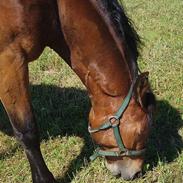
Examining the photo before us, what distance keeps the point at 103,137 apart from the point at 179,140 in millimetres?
1061

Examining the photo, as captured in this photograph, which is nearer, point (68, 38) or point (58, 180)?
point (68, 38)

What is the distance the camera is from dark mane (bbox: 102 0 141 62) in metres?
2.94

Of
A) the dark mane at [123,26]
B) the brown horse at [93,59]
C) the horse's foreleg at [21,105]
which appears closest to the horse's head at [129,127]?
the brown horse at [93,59]

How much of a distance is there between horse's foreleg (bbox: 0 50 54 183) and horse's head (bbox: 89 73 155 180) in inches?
16.7

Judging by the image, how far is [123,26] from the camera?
300cm

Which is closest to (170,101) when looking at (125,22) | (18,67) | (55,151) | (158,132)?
(158,132)

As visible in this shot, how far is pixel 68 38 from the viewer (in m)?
3.00

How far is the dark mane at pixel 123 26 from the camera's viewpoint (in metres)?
2.94

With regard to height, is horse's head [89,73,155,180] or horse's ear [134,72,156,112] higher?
horse's ear [134,72,156,112]

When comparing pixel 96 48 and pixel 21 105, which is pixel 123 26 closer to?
pixel 96 48

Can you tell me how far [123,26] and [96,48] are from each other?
0.24 metres

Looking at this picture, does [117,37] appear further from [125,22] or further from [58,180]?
[58,180]

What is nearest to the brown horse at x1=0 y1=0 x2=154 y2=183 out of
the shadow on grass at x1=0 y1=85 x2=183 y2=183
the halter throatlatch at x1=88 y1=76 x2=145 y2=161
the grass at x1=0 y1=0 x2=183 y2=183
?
the halter throatlatch at x1=88 y1=76 x2=145 y2=161

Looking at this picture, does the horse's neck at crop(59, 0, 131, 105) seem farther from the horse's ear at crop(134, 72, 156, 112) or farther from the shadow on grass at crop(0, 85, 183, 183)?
the shadow on grass at crop(0, 85, 183, 183)
